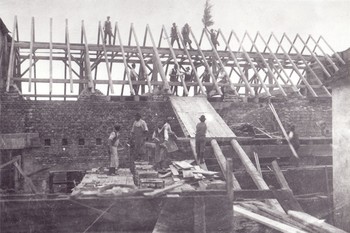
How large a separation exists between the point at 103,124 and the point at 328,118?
346 inches

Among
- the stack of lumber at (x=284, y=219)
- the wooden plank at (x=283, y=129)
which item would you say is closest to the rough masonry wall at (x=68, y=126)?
the wooden plank at (x=283, y=129)

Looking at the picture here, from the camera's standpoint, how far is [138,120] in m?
9.70

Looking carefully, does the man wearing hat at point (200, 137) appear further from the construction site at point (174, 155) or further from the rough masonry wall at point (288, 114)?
the rough masonry wall at point (288, 114)

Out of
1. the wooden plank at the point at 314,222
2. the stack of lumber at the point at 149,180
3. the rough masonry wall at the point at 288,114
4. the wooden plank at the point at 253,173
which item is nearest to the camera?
the wooden plank at the point at 314,222

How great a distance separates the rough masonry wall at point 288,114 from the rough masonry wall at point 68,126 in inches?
94.5

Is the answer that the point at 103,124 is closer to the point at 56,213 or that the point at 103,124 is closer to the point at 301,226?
the point at 56,213

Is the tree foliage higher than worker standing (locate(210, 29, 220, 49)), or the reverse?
the tree foliage

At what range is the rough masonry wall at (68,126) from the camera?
12.0 meters

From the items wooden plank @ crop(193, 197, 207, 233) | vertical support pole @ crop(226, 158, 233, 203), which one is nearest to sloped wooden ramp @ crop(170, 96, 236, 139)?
vertical support pole @ crop(226, 158, 233, 203)

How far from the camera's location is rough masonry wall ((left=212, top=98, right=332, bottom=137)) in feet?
45.7

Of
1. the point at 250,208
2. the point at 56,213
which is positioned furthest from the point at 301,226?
the point at 56,213

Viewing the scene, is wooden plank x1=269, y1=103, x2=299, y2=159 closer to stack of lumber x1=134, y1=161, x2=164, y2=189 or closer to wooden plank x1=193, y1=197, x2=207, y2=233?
stack of lumber x1=134, y1=161, x2=164, y2=189

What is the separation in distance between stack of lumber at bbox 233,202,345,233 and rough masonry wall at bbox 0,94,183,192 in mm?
5123

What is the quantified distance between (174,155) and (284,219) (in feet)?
16.6
